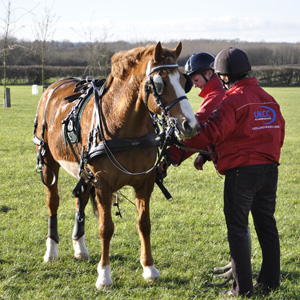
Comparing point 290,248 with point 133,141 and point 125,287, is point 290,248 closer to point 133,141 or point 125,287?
point 125,287

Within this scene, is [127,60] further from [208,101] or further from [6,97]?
[6,97]

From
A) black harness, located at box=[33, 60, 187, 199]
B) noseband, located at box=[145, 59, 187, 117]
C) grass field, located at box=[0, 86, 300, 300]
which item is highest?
noseband, located at box=[145, 59, 187, 117]

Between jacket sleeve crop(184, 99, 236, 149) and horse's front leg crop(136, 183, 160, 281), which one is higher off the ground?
jacket sleeve crop(184, 99, 236, 149)

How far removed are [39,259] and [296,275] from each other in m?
2.81

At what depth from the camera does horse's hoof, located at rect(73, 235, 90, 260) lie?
15.4ft

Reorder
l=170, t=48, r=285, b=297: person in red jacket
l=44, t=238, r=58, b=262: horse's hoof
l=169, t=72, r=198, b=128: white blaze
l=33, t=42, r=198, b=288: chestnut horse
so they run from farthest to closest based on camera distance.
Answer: l=44, t=238, r=58, b=262: horse's hoof, l=170, t=48, r=285, b=297: person in red jacket, l=33, t=42, r=198, b=288: chestnut horse, l=169, t=72, r=198, b=128: white blaze

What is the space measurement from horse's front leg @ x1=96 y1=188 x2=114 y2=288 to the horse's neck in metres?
0.61

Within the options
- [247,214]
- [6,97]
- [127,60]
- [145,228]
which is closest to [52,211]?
[145,228]

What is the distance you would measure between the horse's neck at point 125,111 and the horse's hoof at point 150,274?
142 centimetres

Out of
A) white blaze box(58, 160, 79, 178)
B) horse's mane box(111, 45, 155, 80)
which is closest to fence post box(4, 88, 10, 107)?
white blaze box(58, 160, 79, 178)

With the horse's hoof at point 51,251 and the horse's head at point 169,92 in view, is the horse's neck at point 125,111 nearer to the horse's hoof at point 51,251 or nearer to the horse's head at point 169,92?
the horse's head at point 169,92

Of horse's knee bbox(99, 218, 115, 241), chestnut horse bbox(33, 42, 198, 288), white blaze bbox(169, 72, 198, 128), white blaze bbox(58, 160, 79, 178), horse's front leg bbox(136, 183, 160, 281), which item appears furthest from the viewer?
→ white blaze bbox(58, 160, 79, 178)

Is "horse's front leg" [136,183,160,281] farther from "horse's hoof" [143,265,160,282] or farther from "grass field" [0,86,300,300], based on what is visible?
"grass field" [0,86,300,300]

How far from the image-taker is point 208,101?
3.87m
